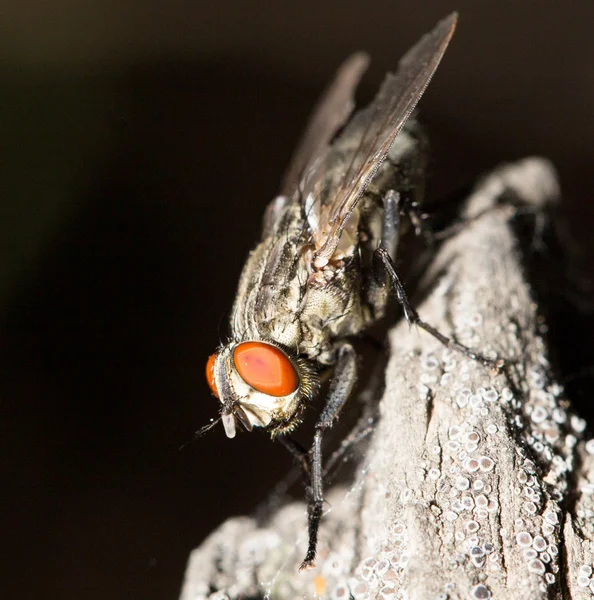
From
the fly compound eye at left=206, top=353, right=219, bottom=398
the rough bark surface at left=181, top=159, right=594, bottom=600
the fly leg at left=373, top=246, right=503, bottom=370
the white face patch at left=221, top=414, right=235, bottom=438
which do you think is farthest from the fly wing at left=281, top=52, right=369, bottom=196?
the white face patch at left=221, top=414, right=235, bottom=438

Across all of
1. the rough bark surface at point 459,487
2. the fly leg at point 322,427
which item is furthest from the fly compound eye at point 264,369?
the rough bark surface at point 459,487

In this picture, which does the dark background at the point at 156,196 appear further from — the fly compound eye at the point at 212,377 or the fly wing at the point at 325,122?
the fly wing at the point at 325,122

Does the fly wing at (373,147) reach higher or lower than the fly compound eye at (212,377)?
higher

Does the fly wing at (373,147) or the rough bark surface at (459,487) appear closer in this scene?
the rough bark surface at (459,487)

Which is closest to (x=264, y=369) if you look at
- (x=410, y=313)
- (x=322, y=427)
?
(x=322, y=427)

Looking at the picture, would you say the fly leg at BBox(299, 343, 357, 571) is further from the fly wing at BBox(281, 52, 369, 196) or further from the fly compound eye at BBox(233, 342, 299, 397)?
the fly wing at BBox(281, 52, 369, 196)

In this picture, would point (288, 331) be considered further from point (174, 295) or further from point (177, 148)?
point (177, 148)

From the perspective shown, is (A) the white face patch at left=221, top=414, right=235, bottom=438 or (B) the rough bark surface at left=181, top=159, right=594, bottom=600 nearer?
(B) the rough bark surface at left=181, top=159, right=594, bottom=600
